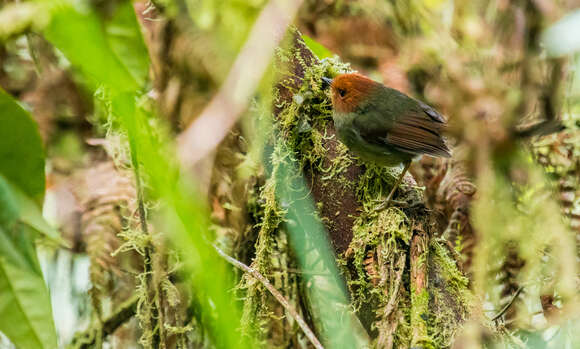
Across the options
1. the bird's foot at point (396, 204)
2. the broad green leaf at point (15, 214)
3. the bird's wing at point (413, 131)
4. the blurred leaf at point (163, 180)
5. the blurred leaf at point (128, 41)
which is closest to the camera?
the blurred leaf at point (163, 180)

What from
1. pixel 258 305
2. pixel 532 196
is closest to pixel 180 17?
pixel 258 305

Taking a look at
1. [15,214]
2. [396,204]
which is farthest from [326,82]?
[15,214]

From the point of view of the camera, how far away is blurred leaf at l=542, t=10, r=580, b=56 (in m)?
3.17

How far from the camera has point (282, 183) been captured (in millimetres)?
2004

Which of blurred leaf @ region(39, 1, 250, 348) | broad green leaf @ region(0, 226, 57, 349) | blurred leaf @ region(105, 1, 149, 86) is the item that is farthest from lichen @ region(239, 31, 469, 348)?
blurred leaf @ region(39, 1, 250, 348)

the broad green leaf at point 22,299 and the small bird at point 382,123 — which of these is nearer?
the broad green leaf at point 22,299

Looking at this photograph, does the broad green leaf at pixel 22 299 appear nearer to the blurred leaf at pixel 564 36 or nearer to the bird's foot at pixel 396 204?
the bird's foot at pixel 396 204

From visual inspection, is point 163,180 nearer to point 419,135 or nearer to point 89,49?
point 89,49

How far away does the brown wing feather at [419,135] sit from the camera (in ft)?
7.51

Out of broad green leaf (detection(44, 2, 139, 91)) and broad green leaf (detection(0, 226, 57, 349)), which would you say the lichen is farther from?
broad green leaf (detection(44, 2, 139, 91))

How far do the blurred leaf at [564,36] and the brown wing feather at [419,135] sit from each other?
122cm

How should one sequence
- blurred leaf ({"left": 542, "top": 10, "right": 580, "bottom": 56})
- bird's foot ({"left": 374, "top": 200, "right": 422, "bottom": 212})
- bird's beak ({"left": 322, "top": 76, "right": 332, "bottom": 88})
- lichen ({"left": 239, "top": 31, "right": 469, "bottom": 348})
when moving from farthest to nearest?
blurred leaf ({"left": 542, "top": 10, "right": 580, "bottom": 56})
bird's beak ({"left": 322, "top": 76, "right": 332, "bottom": 88})
bird's foot ({"left": 374, "top": 200, "right": 422, "bottom": 212})
lichen ({"left": 239, "top": 31, "right": 469, "bottom": 348})

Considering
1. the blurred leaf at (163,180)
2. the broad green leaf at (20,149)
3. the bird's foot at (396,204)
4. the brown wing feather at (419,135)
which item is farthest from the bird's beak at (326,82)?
the blurred leaf at (163,180)

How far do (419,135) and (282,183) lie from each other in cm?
68
